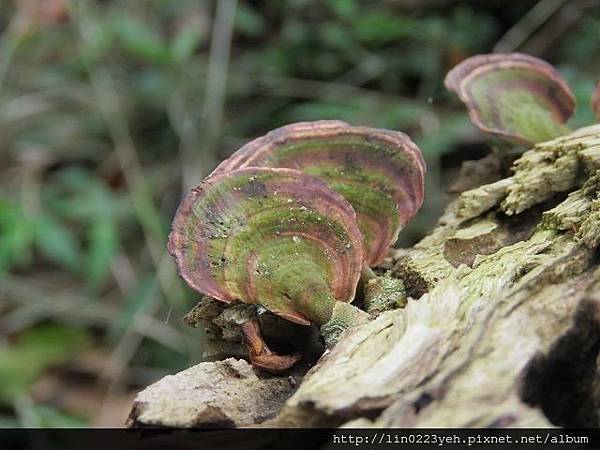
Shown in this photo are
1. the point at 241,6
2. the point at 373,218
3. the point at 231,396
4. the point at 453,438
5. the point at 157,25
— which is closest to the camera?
the point at 453,438

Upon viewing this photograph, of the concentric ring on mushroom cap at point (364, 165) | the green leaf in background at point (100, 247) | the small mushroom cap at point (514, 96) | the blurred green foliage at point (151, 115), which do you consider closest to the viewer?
the concentric ring on mushroom cap at point (364, 165)

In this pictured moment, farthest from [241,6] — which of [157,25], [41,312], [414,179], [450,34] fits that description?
[414,179]

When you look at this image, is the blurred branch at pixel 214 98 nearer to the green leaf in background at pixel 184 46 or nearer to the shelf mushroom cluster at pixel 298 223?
the green leaf in background at pixel 184 46

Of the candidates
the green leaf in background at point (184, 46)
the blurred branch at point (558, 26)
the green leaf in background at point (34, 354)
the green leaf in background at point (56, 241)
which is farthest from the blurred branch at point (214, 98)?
the blurred branch at point (558, 26)

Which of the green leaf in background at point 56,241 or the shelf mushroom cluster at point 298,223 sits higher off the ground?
the shelf mushroom cluster at point 298,223

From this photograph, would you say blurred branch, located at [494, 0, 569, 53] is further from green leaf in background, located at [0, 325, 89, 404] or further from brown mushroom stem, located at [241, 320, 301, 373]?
brown mushroom stem, located at [241, 320, 301, 373]

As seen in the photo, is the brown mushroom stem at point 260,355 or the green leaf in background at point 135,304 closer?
the brown mushroom stem at point 260,355

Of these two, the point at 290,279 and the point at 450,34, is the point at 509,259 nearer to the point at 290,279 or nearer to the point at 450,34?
the point at 290,279
